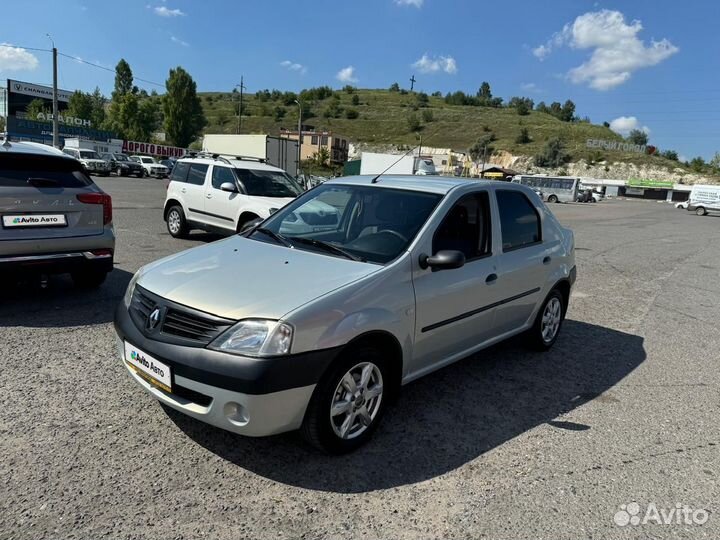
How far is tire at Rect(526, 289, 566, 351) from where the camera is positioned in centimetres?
502

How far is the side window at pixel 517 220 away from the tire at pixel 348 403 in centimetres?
178

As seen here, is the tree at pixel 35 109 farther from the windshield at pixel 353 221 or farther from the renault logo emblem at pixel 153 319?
the renault logo emblem at pixel 153 319

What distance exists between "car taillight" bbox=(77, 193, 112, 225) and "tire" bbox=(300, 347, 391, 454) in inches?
157

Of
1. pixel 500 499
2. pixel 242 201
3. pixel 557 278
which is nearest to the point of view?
pixel 500 499

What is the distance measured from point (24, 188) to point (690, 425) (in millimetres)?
6216

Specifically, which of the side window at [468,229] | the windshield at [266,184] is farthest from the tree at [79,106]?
the side window at [468,229]

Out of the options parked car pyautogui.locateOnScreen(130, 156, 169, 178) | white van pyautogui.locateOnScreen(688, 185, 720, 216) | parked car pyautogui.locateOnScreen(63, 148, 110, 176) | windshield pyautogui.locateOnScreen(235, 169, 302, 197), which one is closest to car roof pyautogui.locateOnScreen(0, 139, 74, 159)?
windshield pyautogui.locateOnScreen(235, 169, 302, 197)

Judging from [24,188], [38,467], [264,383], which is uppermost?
[24,188]

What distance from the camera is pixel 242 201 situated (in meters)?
9.89

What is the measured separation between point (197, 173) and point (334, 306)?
9.00 m

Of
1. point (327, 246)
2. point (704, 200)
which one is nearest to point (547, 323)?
point (327, 246)

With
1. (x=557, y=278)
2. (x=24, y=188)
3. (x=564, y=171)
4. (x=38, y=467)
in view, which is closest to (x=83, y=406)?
(x=38, y=467)

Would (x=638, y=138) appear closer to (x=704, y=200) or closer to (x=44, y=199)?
(x=704, y=200)

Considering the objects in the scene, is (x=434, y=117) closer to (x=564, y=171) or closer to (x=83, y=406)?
(x=564, y=171)
